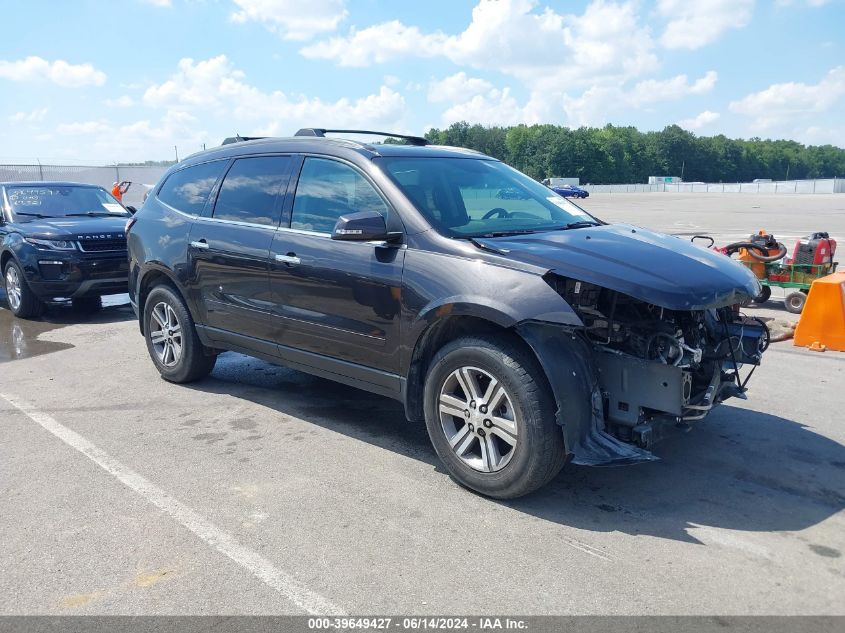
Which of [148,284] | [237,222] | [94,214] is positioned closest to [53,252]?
[94,214]

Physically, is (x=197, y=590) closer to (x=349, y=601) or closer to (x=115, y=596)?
(x=115, y=596)

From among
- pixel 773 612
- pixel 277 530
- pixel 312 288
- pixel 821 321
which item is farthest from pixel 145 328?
pixel 821 321

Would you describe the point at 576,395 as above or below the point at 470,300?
below

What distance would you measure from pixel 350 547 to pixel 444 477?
3.18 ft

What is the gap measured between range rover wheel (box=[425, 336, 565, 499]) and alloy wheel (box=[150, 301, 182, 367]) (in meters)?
2.92

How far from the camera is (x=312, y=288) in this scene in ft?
15.6

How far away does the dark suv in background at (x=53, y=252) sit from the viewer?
30.1 feet

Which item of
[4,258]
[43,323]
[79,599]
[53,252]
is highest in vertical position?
[53,252]

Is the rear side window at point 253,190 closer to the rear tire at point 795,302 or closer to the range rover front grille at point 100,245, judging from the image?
→ the range rover front grille at point 100,245

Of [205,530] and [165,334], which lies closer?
[205,530]

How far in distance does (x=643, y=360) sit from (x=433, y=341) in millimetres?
1174

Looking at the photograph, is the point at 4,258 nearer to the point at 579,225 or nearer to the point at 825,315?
the point at 579,225

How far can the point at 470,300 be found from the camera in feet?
12.6

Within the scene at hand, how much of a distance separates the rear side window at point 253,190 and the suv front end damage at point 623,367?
2319mm
